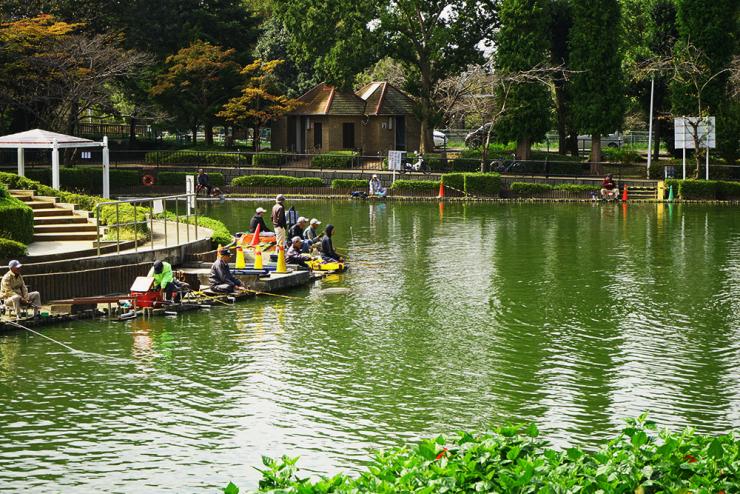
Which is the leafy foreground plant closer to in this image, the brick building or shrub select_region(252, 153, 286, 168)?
shrub select_region(252, 153, 286, 168)

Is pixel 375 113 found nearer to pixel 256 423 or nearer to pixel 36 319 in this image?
pixel 36 319

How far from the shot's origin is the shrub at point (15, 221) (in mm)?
28127

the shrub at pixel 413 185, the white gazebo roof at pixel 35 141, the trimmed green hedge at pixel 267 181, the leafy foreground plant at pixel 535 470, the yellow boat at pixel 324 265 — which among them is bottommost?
the leafy foreground plant at pixel 535 470

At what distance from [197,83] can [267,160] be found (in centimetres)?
803

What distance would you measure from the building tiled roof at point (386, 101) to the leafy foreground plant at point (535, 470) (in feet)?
212

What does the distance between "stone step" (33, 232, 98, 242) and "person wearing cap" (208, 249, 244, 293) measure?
4.72 meters

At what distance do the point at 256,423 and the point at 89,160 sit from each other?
180 ft

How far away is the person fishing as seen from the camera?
2602cm

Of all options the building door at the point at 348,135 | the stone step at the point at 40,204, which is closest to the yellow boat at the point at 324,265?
the stone step at the point at 40,204

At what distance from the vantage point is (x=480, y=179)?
59.7 m

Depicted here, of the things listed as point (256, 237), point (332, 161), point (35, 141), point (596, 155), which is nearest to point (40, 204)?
point (35, 141)

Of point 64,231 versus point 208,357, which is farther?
point 64,231

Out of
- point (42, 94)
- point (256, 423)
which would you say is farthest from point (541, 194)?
point (256, 423)

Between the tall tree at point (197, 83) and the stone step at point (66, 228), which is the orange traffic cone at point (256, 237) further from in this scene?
the tall tree at point (197, 83)
